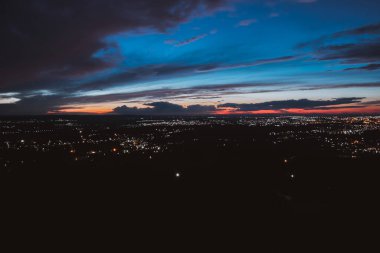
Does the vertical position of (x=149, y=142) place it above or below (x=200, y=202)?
below

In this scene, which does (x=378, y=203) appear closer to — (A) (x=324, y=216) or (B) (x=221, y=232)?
(A) (x=324, y=216)

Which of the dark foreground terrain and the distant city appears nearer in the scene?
the dark foreground terrain

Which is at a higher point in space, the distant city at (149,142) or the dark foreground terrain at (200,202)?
the dark foreground terrain at (200,202)

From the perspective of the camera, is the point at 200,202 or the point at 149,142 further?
the point at 149,142

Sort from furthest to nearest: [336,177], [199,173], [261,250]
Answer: [199,173] → [336,177] → [261,250]

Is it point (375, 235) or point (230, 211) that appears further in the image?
point (230, 211)

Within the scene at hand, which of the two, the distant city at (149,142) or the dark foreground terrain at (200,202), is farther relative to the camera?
the distant city at (149,142)

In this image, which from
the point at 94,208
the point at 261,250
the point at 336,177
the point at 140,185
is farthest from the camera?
the point at 336,177

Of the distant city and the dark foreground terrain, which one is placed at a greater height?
the dark foreground terrain

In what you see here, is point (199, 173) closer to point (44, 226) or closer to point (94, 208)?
point (94, 208)

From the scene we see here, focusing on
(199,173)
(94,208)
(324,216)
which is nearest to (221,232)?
(324,216)
